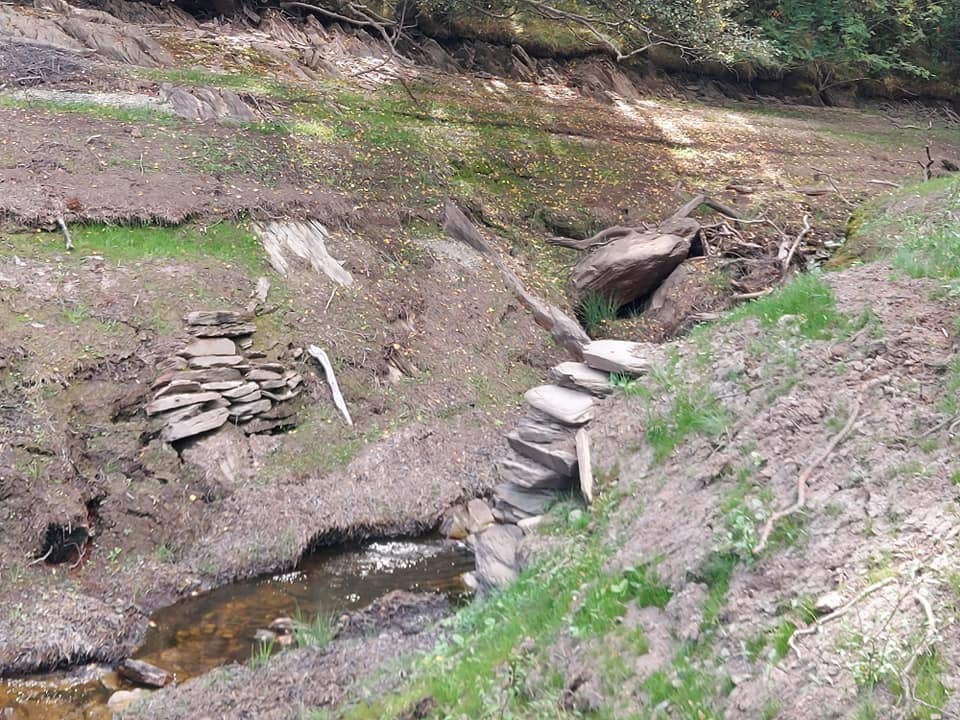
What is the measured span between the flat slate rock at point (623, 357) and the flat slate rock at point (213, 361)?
156 inches

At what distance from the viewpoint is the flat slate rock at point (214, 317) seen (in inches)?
404

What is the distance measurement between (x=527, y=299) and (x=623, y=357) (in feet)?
17.6

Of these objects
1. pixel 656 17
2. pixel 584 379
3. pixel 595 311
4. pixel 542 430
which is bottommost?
pixel 595 311

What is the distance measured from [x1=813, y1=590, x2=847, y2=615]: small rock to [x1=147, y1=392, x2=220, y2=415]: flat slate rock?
7.09 meters

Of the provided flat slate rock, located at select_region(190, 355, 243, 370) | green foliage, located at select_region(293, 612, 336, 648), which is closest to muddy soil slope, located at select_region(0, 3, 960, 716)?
flat slate rock, located at select_region(190, 355, 243, 370)

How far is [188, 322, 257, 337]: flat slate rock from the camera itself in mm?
10209

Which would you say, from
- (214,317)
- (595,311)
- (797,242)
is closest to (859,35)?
(797,242)

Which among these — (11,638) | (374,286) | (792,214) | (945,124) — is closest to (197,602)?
(11,638)

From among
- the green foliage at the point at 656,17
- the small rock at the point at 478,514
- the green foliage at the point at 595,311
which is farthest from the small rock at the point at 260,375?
the green foliage at the point at 656,17

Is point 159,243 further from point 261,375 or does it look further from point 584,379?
point 584,379

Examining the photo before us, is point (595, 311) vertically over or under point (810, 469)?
under

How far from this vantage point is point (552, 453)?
24.9ft

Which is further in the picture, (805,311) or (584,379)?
(584,379)

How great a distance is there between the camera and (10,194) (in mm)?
10875
